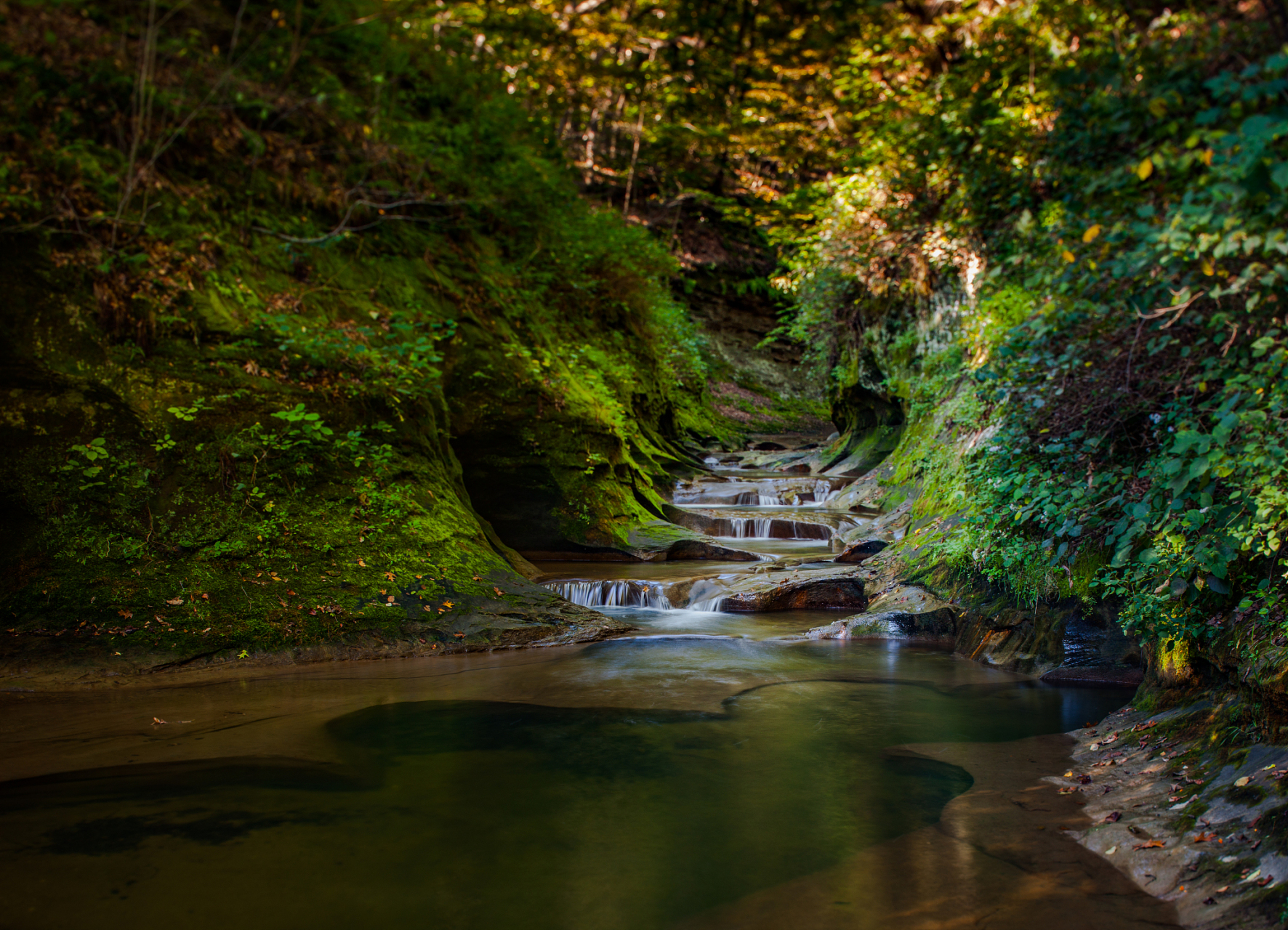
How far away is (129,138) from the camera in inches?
332

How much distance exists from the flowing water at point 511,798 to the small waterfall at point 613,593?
2.85m

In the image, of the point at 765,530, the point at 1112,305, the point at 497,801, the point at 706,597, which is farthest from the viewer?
the point at 765,530

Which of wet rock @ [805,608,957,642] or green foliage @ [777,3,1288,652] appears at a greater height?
green foliage @ [777,3,1288,652]

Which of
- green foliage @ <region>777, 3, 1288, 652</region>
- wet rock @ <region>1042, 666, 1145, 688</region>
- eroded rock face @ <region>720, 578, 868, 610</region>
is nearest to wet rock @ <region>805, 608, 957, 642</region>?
green foliage @ <region>777, 3, 1288, 652</region>

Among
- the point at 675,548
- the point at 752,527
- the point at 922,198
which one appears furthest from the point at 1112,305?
the point at 752,527

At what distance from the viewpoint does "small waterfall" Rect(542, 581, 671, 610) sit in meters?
8.98

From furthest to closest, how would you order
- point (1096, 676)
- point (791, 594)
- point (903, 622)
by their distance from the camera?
point (791, 594)
point (903, 622)
point (1096, 676)

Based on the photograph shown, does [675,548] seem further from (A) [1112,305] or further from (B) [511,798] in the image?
(B) [511,798]

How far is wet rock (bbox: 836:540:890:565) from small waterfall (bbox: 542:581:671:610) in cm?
308

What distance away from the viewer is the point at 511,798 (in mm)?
3615

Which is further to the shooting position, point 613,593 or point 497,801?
point 613,593

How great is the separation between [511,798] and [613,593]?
547cm

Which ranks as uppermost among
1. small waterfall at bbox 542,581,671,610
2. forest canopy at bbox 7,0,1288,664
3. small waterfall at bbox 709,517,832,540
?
forest canopy at bbox 7,0,1288,664

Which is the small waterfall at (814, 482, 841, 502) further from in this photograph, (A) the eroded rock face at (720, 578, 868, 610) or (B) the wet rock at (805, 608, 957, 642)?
(B) the wet rock at (805, 608, 957, 642)
